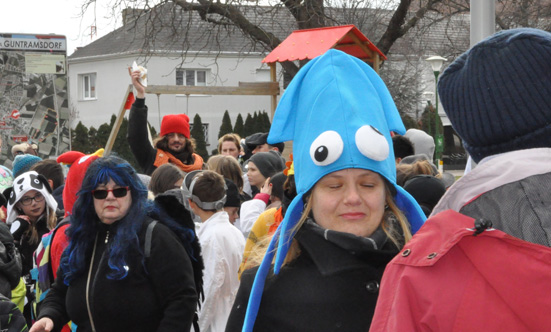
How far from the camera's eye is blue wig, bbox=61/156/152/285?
3.64 meters

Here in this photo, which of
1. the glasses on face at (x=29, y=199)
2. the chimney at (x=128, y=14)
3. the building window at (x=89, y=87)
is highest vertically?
the chimney at (x=128, y=14)

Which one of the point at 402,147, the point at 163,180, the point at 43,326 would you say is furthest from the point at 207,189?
the point at 402,147

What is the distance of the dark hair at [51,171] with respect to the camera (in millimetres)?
6902

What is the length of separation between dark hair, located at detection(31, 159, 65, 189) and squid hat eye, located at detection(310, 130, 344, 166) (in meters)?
5.05

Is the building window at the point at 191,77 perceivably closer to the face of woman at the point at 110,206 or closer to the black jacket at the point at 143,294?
the face of woman at the point at 110,206

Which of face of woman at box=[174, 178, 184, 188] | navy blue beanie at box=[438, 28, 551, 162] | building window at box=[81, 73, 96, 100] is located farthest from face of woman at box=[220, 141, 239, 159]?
building window at box=[81, 73, 96, 100]

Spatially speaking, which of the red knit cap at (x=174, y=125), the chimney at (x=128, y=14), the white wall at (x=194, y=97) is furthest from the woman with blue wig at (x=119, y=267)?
the white wall at (x=194, y=97)

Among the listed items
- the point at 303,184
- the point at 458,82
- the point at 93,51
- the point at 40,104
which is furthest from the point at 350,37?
the point at 93,51

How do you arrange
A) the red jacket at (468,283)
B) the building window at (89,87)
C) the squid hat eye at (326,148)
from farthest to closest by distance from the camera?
the building window at (89,87), the squid hat eye at (326,148), the red jacket at (468,283)

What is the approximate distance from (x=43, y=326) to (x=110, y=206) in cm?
68

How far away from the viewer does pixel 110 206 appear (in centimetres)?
382

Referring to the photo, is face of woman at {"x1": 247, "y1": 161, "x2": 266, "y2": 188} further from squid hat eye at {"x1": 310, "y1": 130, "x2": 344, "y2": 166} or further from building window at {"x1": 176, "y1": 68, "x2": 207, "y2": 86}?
building window at {"x1": 176, "y1": 68, "x2": 207, "y2": 86}

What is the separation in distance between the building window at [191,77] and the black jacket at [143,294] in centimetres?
3572

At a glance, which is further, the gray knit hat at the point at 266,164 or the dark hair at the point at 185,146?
the dark hair at the point at 185,146
